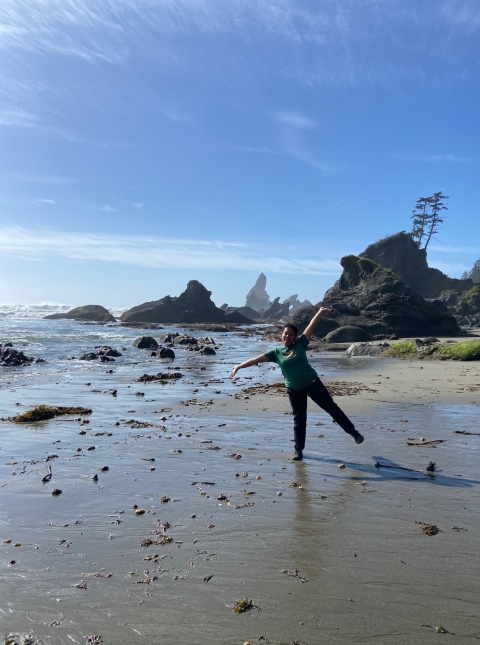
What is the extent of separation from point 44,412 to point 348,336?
3107 centimetres

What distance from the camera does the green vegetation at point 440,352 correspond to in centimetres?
2022

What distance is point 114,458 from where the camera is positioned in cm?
691

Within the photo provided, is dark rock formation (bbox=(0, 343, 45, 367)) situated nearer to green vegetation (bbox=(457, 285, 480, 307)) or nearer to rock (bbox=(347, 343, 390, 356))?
rock (bbox=(347, 343, 390, 356))

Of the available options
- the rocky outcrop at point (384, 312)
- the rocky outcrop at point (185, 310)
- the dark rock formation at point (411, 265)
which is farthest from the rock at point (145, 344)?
the dark rock formation at point (411, 265)

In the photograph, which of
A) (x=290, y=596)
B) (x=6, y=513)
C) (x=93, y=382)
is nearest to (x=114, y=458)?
(x=6, y=513)

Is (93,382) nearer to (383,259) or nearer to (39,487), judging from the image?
(39,487)

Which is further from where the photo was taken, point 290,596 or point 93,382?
point 93,382

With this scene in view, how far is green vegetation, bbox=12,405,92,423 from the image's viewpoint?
377 inches

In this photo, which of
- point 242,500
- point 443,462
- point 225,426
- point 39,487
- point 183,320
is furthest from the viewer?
point 183,320

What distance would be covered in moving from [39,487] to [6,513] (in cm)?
79

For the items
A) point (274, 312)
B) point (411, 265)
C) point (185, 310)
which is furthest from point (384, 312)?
point (274, 312)

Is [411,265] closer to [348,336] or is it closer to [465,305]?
[465,305]

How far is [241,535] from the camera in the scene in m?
4.43

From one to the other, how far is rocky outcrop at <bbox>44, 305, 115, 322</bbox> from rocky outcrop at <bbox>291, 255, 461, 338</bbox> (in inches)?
2086
